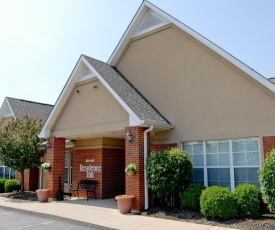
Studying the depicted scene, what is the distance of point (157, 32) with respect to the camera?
14227 mm

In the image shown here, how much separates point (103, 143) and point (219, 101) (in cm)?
711

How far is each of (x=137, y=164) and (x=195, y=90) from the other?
389cm

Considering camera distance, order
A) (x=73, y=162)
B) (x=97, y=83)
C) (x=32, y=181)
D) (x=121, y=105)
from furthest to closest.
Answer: (x=32, y=181) < (x=73, y=162) < (x=97, y=83) < (x=121, y=105)

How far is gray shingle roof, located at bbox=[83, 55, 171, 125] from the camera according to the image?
12.1m

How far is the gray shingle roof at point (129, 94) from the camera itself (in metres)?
12.1

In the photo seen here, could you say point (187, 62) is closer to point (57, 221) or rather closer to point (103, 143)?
point (103, 143)

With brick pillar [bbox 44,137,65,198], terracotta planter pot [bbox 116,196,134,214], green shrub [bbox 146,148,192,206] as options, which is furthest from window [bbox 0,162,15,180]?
green shrub [bbox 146,148,192,206]

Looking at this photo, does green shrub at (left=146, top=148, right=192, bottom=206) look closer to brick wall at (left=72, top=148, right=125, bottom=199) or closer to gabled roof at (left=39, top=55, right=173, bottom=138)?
gabled roof at (left=39, top=55, right=173, bottom=138)

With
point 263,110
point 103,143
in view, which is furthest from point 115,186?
point 263,110

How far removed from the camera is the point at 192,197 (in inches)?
420

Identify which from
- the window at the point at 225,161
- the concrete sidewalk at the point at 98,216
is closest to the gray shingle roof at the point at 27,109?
the concrete sidewalk at the point at 98,216

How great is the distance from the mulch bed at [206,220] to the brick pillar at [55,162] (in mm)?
5972

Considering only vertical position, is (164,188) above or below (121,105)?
below

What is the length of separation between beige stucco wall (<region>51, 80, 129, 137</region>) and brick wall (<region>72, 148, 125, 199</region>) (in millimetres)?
2397
